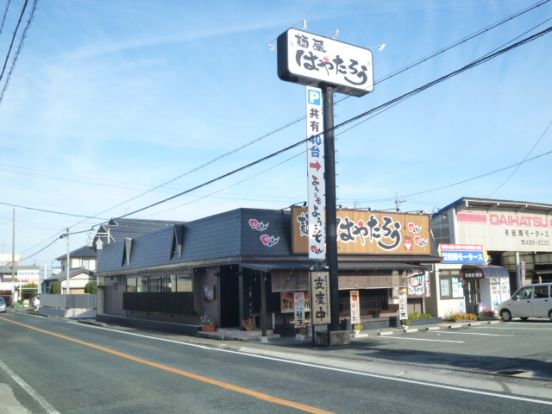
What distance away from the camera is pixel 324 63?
18312mm

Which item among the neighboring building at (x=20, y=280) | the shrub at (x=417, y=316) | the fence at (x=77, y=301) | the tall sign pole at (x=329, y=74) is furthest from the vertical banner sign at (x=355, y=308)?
the neighboring building at (x=20, y=280)

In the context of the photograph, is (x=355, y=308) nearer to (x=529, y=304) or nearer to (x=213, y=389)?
(x=529, y=304)

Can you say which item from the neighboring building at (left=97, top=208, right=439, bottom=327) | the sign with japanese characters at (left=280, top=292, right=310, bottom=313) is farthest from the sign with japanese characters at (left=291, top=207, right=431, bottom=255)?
the sign with japanese characters at (left=280, top=292, right=310, bottom=313)

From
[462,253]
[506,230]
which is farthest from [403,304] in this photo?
[506,230]

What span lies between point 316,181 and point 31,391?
11.8 meters

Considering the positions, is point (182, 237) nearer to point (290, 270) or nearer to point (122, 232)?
point (290, 270)

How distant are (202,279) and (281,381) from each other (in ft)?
46.6

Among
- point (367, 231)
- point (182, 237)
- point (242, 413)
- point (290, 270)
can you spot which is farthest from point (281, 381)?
point (182, 237)

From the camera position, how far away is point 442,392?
29.0 feet

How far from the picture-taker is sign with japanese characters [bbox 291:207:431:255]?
2206 centimetres

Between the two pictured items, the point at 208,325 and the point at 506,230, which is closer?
the point at 208,325

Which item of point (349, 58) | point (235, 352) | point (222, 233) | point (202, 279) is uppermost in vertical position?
point (349, 58)

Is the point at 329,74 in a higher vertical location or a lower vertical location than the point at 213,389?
higher

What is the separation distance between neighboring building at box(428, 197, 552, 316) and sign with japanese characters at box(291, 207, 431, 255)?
6.74ft
